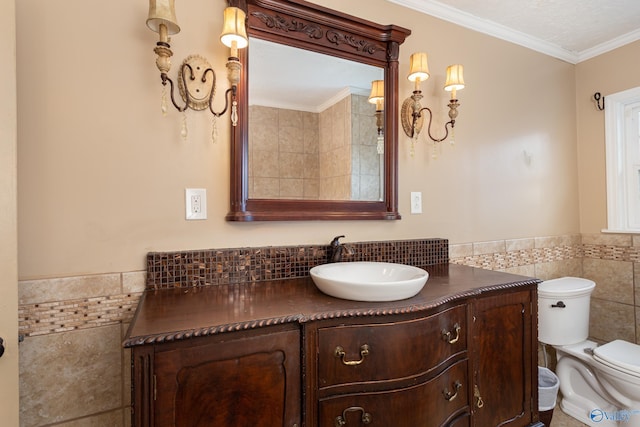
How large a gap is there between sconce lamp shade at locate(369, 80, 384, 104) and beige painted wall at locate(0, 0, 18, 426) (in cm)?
139

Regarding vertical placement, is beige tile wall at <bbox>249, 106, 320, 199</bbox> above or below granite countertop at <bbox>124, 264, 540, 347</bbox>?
above

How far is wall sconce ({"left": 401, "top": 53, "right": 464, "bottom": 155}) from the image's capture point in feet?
5.43

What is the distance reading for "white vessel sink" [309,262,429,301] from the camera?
105 cm

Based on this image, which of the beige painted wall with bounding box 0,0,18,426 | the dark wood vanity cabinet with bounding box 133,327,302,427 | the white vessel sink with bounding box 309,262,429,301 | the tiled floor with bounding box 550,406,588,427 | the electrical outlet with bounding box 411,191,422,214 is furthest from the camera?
the tiled floor with bounding box 550,406,588,427

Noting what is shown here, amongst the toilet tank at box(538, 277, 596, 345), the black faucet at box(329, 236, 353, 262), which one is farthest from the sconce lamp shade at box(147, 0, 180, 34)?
the toilet tank at box(538, 277, 596, 345)

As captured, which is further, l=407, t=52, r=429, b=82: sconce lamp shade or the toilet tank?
the toilet tank

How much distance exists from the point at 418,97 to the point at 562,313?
1641 millimetres

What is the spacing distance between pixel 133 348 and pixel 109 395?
616mm

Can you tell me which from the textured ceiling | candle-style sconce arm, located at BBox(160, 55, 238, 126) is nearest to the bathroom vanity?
candle-style sconce arm, located at BBox(160, 55, 238, 126)

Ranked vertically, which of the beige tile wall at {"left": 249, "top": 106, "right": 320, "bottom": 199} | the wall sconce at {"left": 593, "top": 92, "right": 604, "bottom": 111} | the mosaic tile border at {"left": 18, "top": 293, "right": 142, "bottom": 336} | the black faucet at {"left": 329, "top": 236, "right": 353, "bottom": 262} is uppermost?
the wall sconce at {"left": 593, "top": 92, "right": 604, "bottom": 111}

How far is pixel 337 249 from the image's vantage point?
4.92 feet

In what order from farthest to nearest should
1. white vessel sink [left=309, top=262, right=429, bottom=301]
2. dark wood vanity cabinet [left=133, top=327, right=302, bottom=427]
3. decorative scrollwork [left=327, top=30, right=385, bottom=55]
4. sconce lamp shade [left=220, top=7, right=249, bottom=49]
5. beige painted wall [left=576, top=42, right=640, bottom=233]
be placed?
beige painted wall [left=576, top=42, right=640, bottom=233] < decorative scrollwork [left=327, top=30, right=385, bottom=55] < sconce lamp shade [left=220, top=7, right=249, bottom=49] < white vessel sink [left=309, top=262, right=429, bottom=301] < dark wood vanity cabinet [left=133, top=327, right=302, bottom=427]

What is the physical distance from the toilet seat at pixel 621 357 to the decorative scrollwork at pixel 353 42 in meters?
2.07

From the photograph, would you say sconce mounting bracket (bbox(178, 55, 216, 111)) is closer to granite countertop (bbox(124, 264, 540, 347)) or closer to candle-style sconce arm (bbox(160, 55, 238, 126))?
candle-style sconce arm (bbox(160, 55, 238, 126))
